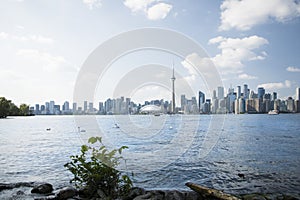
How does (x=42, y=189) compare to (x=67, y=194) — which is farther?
(x=42, y=189)

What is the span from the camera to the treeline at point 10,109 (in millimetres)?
118000

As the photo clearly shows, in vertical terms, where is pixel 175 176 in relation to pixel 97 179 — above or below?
below

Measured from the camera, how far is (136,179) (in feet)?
47.0

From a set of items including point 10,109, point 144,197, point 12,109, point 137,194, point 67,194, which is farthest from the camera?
point 12,109

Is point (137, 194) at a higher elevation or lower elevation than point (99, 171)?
lower

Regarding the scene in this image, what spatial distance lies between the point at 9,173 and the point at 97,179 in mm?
10652

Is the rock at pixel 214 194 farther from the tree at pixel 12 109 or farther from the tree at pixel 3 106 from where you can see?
the tree at pixel 12 109

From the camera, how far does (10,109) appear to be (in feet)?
443

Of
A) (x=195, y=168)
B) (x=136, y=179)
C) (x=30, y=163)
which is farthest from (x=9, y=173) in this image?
(x=195, y=168)

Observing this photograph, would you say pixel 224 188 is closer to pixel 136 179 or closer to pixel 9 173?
pixel 136 179

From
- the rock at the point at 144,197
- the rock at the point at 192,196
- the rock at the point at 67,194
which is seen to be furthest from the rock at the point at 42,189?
the rock at the point at 192,196

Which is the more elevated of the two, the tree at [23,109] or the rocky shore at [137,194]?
the tree at [23,109]

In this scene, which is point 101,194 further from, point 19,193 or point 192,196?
point 19,193

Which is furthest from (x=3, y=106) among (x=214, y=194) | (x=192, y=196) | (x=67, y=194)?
(x=214, y=194)
